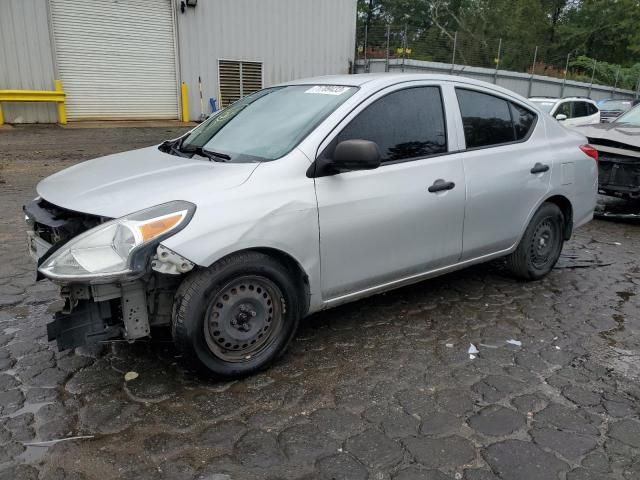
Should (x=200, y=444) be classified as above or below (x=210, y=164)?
below

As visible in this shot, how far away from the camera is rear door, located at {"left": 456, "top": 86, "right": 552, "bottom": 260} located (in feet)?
13.3

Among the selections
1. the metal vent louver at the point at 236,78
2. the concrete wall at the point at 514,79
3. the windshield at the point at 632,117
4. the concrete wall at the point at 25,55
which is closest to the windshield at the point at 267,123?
the windshield at the point at 632,117

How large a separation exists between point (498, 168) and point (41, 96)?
1458cm

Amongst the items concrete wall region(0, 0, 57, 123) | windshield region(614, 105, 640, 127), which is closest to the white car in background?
windshield region(614, 105, 640, 127)

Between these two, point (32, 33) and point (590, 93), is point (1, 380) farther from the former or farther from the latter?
point (590, 93)

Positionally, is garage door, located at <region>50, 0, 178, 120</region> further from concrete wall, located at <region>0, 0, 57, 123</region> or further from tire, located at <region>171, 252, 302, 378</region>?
tire, located at <region>171, 252, 302, 378</region>

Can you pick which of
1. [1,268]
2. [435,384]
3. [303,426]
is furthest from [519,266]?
[1,268]

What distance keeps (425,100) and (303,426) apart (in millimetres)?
2418

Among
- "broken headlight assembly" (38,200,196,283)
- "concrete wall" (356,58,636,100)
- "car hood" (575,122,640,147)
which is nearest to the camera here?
"broken headlight assembly" (38,200,196,283)

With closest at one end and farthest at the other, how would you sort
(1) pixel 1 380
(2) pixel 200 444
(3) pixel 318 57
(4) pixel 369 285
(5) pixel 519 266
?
(2) pixel 200 444, (1) pixel 1 380, (4) pixel 369 285, (5) pixel 519 266, (3) pixel 318 57

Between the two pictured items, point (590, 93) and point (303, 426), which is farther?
point (590, 93)

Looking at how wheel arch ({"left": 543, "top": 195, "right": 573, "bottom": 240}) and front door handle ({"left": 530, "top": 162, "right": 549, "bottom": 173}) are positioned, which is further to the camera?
wheel arch ({"left": 543, "top": 195, "right": 573, "bottom": 240})

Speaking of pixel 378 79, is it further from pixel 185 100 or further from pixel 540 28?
pixel 540 28

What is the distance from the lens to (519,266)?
4.73 metres
